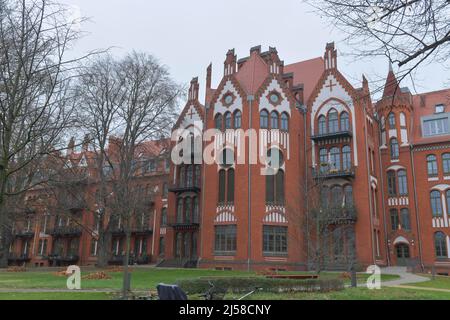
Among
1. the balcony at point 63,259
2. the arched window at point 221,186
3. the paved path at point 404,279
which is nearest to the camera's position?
the paved path at point 404,279

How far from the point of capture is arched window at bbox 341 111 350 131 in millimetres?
33597

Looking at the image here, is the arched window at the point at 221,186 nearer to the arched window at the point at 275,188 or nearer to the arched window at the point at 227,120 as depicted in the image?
the arched window at the point at 275,188

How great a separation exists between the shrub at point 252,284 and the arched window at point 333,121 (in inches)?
835

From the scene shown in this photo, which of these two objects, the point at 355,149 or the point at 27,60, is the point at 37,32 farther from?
the point at 355,149

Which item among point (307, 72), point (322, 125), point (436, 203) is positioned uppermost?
point (307, 72)

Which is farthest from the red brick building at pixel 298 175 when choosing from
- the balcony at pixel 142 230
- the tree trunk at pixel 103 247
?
the balcony at pixel 142 230

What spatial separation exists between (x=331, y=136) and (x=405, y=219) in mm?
10095

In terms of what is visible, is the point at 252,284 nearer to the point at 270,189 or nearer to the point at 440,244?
the point at 270,189

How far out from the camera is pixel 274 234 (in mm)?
31969

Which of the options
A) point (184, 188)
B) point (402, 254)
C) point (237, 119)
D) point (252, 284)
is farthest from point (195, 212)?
point (252, 284)

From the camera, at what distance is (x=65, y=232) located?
48.0 m

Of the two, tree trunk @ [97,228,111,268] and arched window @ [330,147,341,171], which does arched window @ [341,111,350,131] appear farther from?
tree trunk @ [97,228,111,268]

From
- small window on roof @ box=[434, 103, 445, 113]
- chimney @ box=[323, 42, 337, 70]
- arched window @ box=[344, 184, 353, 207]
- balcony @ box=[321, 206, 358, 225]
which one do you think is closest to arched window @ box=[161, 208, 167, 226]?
balcony @ box=[321, 206, 358, 225]

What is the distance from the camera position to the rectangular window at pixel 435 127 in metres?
36.5
